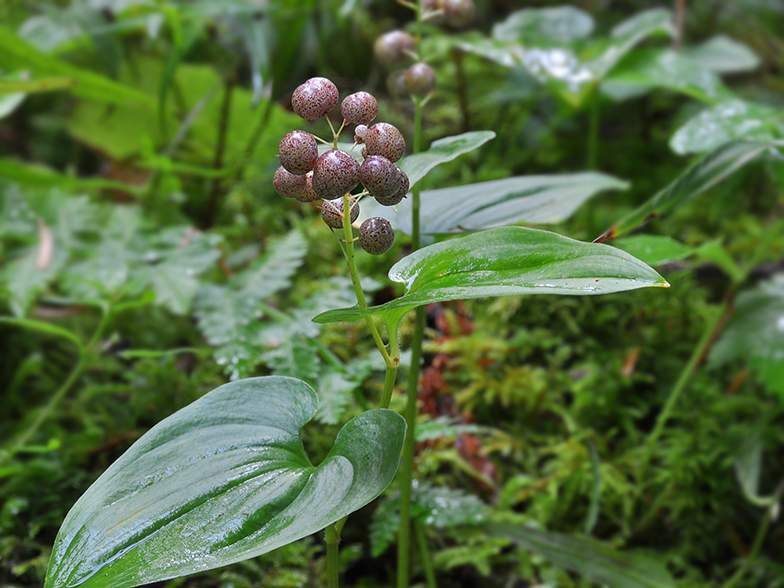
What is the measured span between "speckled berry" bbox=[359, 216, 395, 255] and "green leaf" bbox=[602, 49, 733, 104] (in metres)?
1.28

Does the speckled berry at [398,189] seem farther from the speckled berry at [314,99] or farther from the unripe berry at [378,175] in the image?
the speckled berry at [314,99]

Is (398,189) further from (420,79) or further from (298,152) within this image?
(420,79)

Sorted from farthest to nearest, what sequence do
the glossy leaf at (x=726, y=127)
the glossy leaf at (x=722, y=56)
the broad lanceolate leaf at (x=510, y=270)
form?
the glossy leaf at (x=722, y=56), the glossy leaf at (x=726, y=127), the broad lanceolate leaf at (x=510, y=270)

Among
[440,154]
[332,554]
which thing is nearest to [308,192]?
[440,154]

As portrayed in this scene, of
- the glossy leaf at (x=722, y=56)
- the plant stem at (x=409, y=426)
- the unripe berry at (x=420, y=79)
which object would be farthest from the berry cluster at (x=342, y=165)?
the glossy leaf at (x=722, y=56)

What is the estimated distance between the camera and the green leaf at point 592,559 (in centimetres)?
102

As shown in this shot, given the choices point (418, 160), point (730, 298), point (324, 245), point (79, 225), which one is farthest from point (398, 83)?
point (79, 225)

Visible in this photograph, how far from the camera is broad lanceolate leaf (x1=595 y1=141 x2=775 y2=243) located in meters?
1.00

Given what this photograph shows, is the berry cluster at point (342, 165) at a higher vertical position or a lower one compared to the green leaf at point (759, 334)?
higher

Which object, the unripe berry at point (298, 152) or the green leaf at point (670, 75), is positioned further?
the green leaf at point (670, 75)


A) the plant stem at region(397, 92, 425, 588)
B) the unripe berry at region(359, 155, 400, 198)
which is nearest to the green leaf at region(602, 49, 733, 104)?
the plant stem at region(397, 92, 425, 588)

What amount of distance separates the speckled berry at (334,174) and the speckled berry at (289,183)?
66mm

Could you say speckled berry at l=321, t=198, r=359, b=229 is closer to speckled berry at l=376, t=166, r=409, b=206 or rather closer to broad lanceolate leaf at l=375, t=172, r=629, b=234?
speckled berry at l=376, t=166, r=409, b=206

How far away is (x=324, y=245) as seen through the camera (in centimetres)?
171
